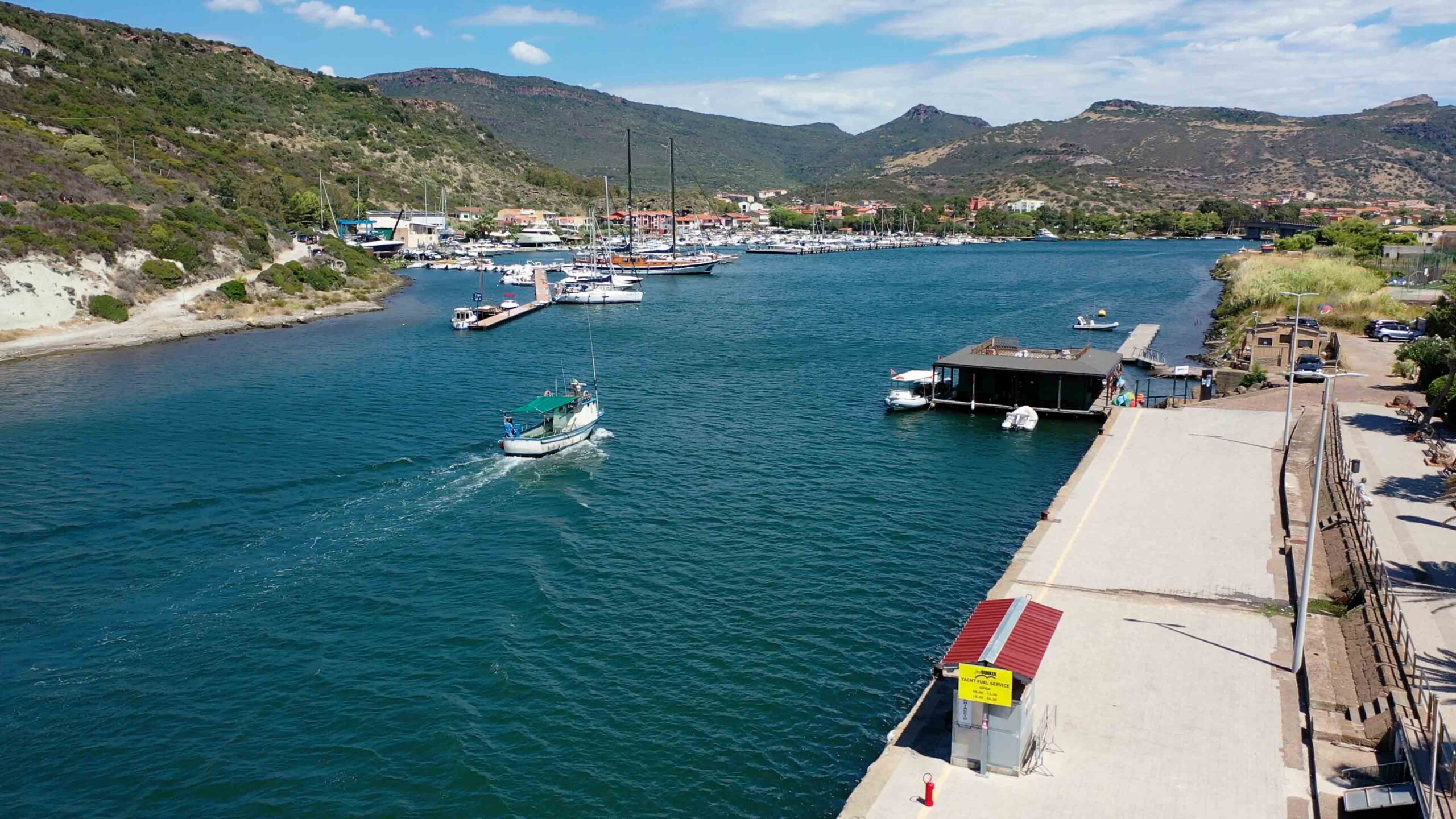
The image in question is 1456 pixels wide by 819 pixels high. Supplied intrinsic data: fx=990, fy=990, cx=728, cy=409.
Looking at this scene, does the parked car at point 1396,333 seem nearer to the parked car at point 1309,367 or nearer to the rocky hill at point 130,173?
the parked car at point 1309,367

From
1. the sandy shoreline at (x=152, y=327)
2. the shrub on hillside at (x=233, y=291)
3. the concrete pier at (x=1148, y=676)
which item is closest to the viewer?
the concrete pier at (x=1148, y=676)

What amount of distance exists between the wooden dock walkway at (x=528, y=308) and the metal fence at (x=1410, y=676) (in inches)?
2868

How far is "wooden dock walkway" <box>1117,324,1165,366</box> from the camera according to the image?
68.9 meters

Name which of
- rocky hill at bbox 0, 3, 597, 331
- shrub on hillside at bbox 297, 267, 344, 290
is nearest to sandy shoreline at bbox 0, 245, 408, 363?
rocky hill at bbox 0, 3, 597, 331

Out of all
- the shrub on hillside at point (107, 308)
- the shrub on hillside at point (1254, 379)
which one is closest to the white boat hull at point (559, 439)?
the shrub on hillside at point (1254, 379)

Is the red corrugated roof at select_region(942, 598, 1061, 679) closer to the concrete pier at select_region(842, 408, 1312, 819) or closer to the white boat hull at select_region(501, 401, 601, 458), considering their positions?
the concrete pier at select_region(842, 408, 1312, 819)

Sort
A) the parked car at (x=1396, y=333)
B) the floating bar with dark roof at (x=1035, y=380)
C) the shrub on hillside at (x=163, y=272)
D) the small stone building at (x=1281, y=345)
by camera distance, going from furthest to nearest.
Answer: the shrub on hillside at (x=163, y=272) → the parked car at (x=1396, y=333) → the small stone building at (x=1281, y=345) → the floating bar with dark roof at (x=1035, y=380)

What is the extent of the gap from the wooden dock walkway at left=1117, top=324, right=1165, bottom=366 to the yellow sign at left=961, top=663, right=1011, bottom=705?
50.5 m

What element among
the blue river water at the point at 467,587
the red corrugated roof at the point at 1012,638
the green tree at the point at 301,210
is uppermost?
the green tree at the point at 301,210

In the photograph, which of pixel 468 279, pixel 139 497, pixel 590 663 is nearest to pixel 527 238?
pixel 468 279

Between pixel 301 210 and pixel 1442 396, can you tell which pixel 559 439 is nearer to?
pixel 1442 396

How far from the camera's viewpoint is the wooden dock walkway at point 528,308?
298ft

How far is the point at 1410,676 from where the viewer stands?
20.2 m

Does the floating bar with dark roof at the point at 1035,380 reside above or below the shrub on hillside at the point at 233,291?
below
